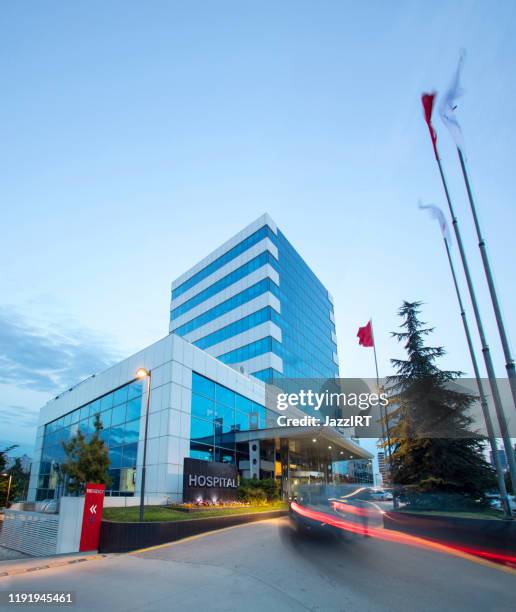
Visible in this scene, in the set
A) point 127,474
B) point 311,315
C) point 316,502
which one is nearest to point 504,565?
point 316,502

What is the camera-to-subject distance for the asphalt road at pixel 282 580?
7059 mm

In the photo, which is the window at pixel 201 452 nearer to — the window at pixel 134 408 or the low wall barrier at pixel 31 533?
the window at pixel 134 408

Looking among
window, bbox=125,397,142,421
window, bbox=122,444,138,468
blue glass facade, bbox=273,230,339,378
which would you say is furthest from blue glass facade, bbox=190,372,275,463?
blue glass facade, bbox=273,230,339,378

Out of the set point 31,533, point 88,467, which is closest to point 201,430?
point 88,467

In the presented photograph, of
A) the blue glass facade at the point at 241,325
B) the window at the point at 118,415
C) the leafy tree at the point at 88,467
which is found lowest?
the leafy tree at the point at 88,467

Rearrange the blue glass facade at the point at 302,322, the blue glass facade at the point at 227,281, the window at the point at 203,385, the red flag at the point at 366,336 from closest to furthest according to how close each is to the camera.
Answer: the window at the point at 203,385, the red flag at the point at 366,336, the blue glass facade at the point at 227,281, the blue glass facade at the point at 302,322

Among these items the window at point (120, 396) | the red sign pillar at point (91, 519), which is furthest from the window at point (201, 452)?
the red sign pillar at point (91, 519)

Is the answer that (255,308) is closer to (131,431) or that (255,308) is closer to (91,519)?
(131,431)

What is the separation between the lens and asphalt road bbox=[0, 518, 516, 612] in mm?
7059

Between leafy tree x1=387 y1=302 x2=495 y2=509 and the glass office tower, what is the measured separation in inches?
793

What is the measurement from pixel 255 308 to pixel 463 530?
34.8 meters

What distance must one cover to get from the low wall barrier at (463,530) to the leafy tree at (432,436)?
173 inches

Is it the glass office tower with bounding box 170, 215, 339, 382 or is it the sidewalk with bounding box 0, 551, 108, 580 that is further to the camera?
the glass office tower with bounding box 170, 215, 339, 382

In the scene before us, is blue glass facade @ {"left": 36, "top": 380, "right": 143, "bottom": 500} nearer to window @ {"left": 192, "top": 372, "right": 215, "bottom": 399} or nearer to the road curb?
window @ {"left": 192, "top": 372, "right": 215, "bottom": 399}
